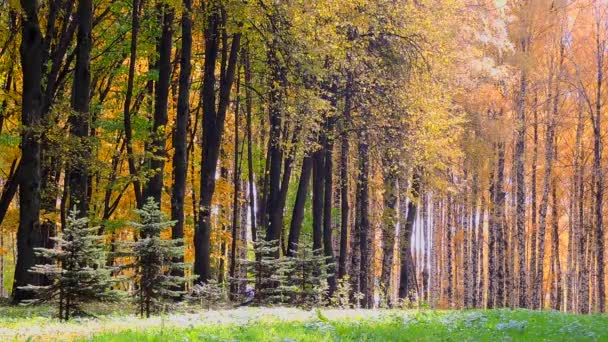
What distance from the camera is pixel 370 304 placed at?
28516mm

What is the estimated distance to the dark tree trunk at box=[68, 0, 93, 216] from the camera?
16.7 m

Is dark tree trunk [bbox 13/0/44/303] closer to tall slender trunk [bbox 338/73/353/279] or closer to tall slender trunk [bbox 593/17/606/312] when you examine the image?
tall slender trunk [bbox 338/73/353/279]

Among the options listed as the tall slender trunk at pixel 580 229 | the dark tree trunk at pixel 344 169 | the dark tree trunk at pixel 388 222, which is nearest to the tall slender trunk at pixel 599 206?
the tall slender trunk at pixel 580 229

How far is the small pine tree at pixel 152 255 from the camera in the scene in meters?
12.6

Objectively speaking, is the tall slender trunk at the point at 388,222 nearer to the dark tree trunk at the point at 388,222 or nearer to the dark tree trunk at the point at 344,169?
the dark tree trunk at the point at 388,222

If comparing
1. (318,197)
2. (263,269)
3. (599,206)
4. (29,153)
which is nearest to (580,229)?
(599,206)

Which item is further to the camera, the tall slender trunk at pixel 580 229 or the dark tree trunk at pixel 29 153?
the tall slender trunk at pixel 580 229

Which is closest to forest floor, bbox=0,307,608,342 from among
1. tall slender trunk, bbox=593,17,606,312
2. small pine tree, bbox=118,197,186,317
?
small pine tree, bbox=118,197,186,317

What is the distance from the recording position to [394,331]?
1094 cm

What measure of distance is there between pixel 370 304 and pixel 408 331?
17571 millimetres

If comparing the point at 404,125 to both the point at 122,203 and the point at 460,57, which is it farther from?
the point at 122,203

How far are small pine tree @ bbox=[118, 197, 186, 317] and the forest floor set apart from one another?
913 mm

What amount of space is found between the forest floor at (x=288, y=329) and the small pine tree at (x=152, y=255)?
3.00ft

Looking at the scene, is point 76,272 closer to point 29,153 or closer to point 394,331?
point 29,153
